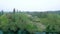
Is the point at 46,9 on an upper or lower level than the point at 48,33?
upper

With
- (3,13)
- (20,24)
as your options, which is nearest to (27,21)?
(20,24)

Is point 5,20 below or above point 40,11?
below
